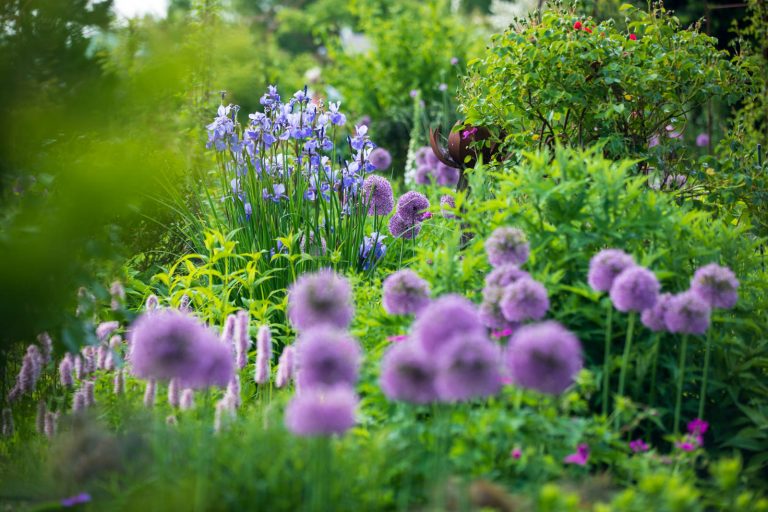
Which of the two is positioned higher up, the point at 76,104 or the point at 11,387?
the point at 76,104

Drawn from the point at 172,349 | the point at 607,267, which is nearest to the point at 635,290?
the point at 607,267

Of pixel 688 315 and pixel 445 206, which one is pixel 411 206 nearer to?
pixel 445 206

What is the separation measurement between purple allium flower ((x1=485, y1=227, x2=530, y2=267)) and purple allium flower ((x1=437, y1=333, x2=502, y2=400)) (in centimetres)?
85

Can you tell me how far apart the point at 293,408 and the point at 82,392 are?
148 centimetres

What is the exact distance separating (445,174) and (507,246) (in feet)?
16.0

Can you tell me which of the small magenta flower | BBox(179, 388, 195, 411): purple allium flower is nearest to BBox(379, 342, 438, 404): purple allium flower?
BBox(179, 388, 195, 411): purple allium flower

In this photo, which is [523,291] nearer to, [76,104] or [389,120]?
[76,104]

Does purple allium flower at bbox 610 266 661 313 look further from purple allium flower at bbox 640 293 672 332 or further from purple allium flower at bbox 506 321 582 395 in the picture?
purple allium flower at bbox 506 321 582 395

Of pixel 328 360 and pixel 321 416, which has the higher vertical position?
pixel 328 360

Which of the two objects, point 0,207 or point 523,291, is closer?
point 523,291

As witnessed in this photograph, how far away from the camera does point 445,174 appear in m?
7.53

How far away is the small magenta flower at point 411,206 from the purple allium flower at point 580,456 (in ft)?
7.49

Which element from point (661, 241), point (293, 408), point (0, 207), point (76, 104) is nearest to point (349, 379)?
point (293, 408)

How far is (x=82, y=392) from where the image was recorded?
305 cm
